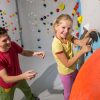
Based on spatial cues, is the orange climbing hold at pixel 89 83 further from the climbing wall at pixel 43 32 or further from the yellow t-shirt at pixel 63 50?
the climbing wall at pixel 43 32

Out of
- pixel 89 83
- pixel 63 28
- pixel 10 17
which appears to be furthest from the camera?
pixel 10 17

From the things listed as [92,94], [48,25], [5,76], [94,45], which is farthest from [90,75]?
[48,25]

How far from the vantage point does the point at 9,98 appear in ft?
5.39

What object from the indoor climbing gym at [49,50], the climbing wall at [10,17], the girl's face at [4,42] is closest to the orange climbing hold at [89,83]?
the indoor climbing gym at [49,50]

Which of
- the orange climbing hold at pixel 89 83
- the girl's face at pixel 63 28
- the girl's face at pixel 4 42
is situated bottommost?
the orange climbing hold at pixel 89 83

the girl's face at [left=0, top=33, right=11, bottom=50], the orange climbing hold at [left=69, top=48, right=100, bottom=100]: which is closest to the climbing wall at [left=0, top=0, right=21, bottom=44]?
the girl's face at [left=0, top=33, right=11, bottom=50]

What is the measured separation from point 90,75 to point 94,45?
53cm

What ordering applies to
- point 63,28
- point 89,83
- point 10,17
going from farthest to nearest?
point 10,17, point 63,28, point 89,83

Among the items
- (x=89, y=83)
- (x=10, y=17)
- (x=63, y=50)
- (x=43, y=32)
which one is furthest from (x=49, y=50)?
(x=89, y=83)

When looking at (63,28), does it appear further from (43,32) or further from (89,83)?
(43,32)

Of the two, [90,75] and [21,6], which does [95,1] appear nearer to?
[90,75]

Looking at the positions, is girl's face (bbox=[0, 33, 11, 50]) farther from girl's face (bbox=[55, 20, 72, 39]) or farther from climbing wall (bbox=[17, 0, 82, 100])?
climbing wall (bbox=[17, 0, 82, 100])

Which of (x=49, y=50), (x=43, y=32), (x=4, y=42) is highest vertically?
(x=4, y=42)

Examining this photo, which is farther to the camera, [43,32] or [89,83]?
[43,32]
